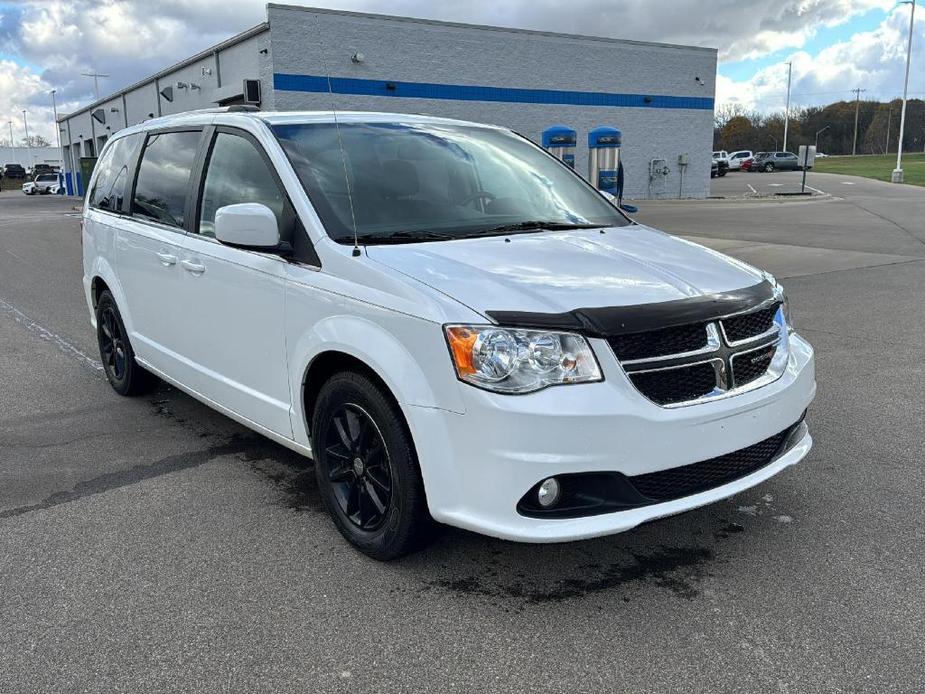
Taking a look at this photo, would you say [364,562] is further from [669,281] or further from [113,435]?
[113,435]

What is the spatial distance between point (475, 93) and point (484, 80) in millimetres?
610

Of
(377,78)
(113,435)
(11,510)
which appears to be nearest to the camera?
(11,510)

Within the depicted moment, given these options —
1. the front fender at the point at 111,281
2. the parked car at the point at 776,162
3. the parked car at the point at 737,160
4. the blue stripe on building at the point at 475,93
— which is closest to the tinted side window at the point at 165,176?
the front fender at the point at 111,281

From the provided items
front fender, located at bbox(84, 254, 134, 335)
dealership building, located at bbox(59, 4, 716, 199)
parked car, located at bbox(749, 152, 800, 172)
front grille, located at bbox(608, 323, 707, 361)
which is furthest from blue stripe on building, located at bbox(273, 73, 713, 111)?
parked car, located at bbox(749, 152, 800, 172)

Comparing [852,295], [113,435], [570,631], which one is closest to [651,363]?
[570,631]

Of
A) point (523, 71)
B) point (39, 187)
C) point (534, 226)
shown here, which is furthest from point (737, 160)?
point (534, 226)

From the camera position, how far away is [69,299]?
10.7 metres

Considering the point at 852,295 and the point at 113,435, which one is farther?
the point at 852,295

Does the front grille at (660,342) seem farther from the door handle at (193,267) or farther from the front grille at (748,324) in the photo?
the door handle at (193,267)

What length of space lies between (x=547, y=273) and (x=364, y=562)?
1408 millimetres

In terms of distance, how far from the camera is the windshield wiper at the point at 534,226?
3.83 meters

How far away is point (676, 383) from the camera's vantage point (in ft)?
9.84

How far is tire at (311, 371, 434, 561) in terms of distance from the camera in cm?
312

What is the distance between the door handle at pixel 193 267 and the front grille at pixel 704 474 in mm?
2533
